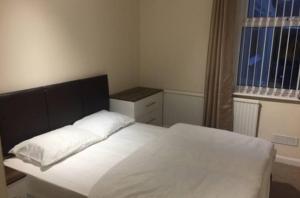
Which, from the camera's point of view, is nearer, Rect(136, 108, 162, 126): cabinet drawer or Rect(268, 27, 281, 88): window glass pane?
Rect(268, 27, 281, 88): window glass pane

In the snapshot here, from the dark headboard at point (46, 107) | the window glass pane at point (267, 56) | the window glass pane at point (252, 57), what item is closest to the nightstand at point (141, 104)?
the dark headboard at point (46, 107)

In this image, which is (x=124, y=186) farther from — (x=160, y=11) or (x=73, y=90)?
(x=160, y=11)

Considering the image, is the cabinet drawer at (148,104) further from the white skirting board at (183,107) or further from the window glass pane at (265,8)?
the window glass pane at (265,8)

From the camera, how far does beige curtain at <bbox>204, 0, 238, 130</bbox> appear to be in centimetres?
311

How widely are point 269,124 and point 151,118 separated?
A: 1.50 m

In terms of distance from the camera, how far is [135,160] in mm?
2043

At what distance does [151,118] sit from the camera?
11.9 feet

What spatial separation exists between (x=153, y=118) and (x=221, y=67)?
45.3 inches

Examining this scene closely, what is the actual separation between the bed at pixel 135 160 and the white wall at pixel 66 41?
188mm

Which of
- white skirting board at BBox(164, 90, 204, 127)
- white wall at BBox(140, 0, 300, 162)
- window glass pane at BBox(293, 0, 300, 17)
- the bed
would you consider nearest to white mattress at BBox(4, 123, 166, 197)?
the bed

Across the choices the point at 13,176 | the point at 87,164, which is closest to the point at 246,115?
the point at 87,164

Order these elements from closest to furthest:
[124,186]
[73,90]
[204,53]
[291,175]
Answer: [124,186], [73,90], [291,175], [204,53]

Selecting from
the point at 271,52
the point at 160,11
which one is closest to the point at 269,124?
the point at 271,52

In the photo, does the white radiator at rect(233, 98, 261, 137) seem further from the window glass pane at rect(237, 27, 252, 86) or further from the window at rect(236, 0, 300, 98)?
the window glass pane at rect(237, 27, 252, 86)
